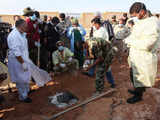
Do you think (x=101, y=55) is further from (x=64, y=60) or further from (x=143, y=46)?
(x=64, y=60)

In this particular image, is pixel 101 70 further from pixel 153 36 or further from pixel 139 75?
pixel 153 36

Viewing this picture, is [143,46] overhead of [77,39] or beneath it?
beneath

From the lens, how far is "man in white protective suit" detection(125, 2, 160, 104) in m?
3.04

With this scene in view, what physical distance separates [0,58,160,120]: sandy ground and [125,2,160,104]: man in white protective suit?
0.76 meters

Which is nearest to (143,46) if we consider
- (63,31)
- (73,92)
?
(73,92)

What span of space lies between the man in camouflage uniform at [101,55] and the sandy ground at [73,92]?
472 mm

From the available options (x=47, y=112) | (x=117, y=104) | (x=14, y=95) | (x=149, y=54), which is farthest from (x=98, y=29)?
(x=14, y=95)

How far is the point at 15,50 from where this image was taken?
346 centimetres

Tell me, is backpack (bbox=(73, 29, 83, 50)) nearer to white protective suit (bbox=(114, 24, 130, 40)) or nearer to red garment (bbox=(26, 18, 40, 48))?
red garment (bbox=(26, 18, 40, 48))

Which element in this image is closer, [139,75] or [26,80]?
[139,75]

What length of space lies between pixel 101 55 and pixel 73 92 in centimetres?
146

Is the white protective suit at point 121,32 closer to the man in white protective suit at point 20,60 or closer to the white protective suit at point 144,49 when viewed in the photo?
the white protective suit at point 144,49

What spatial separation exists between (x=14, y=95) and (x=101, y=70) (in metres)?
2.34

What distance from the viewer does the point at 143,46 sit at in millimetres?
3117
